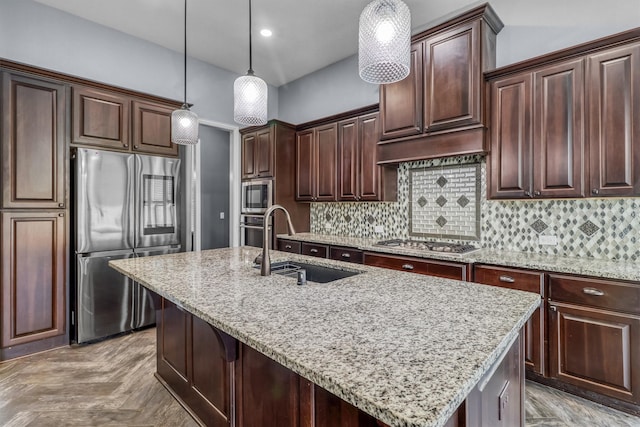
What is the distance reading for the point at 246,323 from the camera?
3.37ft

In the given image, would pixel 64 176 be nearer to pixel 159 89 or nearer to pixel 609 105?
pixel 159 89

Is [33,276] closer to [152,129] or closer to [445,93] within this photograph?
[152,129]

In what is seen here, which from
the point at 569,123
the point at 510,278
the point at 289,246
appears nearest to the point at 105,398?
the point at 289,246

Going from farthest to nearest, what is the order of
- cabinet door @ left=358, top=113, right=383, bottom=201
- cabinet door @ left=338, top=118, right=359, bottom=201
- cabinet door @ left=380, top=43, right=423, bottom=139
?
1. cabinet door @ left=338, top=118, right=359, bottom=201
2. cabinet door @ left=358, top=113, right=383, bottom=201
3. cabinet door @ left=380, top=43, right=423, bottom=139

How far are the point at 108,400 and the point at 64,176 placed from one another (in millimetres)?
1918

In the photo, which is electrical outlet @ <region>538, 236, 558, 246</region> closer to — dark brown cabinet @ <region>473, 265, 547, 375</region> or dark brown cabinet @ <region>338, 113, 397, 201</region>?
dark brown cabinet @ <region>473, 265, 547, 375</region>

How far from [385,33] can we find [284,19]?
2261 millimetres

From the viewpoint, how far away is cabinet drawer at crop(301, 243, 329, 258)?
3.51m

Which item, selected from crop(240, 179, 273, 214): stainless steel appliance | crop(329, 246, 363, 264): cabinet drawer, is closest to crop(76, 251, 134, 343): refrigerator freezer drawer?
crop(240, 179, 273, 214): stainless steel appliance

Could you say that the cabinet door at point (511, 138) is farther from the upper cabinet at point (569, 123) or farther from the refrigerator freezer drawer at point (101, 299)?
the refrigerator freezer drawer at point (101, 299)

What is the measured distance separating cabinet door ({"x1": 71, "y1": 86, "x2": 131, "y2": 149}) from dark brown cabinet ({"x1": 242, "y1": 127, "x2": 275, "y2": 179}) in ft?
5.05

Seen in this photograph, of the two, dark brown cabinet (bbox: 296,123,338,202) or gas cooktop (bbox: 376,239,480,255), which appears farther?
dark brown cabinet (bbox: 296,123,338,202)

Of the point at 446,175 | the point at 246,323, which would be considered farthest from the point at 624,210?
the point at 246,323

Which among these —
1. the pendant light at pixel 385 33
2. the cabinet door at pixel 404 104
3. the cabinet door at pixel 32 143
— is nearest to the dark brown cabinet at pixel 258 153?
the cabinet door at pixel 404 104
